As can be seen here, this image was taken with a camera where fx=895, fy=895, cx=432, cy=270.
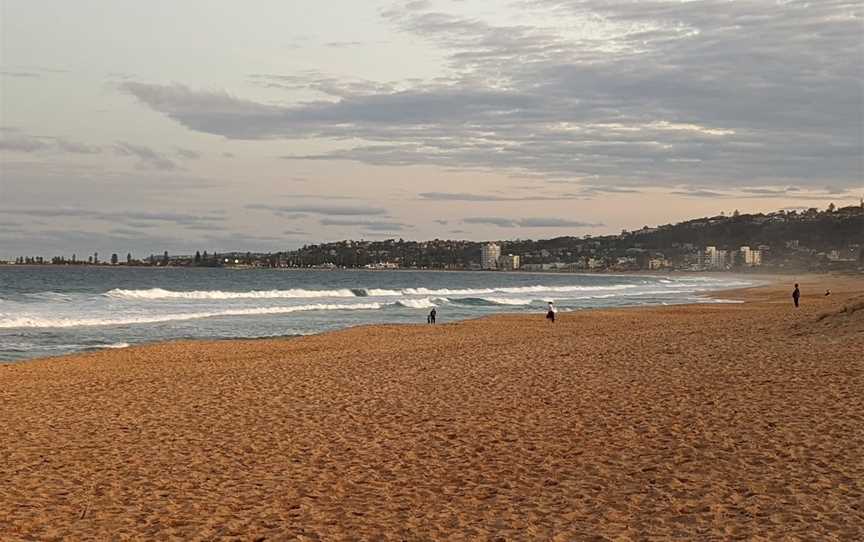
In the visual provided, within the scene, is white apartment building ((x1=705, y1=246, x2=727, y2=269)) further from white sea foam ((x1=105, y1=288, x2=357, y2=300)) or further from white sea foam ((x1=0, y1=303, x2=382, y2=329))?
white sea foam ((x1=0, y1=303, x2=382, y2=329))

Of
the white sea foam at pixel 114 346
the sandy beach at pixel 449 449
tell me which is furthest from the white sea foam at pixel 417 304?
the sandy beach at pixel 449 449

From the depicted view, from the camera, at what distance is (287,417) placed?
493 inches

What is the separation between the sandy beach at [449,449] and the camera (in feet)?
24.5

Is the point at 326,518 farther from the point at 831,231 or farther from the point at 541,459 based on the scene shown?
the point at 831,231

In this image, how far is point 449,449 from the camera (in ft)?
33.6

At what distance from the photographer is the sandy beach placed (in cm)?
747

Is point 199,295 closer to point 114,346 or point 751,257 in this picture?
point 114,346

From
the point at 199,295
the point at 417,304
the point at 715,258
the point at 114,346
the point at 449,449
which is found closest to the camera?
the point at 449,449

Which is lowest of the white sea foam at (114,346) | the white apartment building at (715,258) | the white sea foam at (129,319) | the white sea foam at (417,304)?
the white sea foam at (417,304)

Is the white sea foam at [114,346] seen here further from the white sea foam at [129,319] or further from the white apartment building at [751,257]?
the white apartment building at [751,257]

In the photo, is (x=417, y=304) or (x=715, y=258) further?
(x=715, y=258)

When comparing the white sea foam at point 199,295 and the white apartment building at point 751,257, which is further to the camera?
the white apartment building at point 751,257

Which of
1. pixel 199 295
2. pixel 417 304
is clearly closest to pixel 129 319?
pixel 417 304

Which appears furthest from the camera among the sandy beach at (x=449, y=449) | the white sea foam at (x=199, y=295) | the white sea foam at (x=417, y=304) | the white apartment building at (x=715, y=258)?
the white apartment building at (x=715, y=258)
